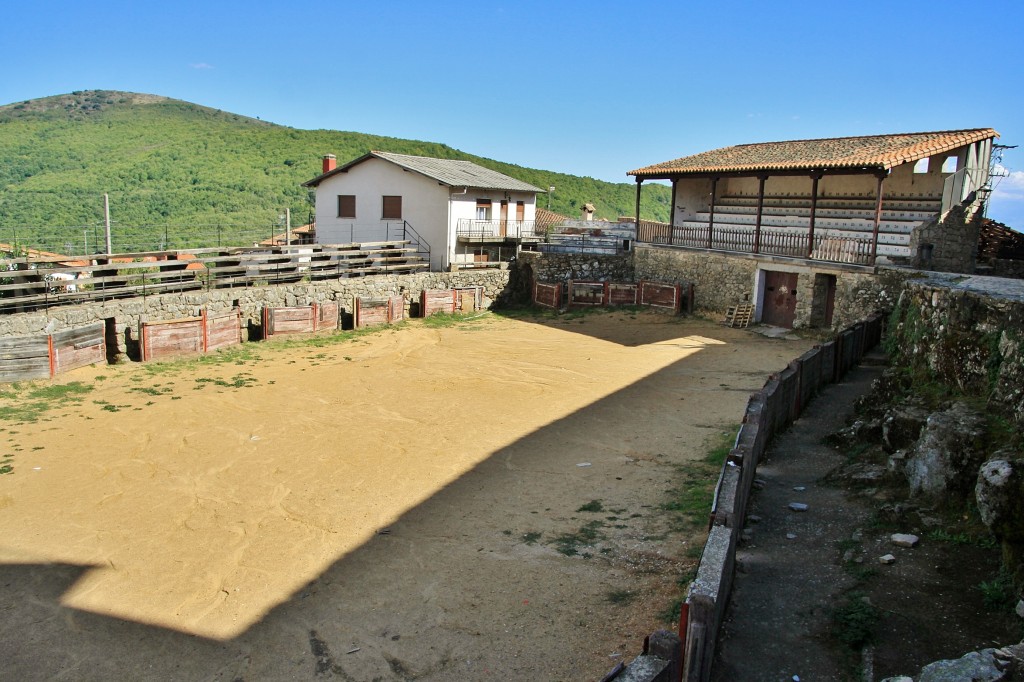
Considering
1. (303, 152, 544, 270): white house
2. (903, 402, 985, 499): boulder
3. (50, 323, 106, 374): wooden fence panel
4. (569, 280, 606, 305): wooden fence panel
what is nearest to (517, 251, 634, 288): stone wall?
(569, 280, 606, 305): wooden fence panel

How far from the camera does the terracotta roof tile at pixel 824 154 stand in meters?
22.8

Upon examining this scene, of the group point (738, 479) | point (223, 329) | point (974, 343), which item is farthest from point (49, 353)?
point (974, 343)

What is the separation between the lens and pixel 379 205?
34656 mm

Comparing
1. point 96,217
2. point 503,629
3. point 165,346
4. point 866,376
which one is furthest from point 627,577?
point 96,217

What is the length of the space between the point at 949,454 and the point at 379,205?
29.3 meters

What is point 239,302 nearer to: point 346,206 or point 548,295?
point 346,206

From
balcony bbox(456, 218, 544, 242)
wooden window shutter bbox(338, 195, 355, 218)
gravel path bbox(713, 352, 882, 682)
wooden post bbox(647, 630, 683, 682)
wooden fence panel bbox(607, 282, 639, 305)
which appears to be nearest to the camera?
wooden post bbox(647, 630, 683, 682)

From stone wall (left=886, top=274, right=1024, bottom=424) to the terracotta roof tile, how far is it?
33.8 feet

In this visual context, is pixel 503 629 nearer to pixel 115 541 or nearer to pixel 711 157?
pixel 115 541

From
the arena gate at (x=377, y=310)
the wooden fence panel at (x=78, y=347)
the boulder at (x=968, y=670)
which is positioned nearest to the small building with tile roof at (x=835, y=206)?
the arena gate at (x=377, y=310)

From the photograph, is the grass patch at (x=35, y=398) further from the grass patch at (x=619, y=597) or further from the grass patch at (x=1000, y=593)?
the grass patch at (x=1000, y=593)

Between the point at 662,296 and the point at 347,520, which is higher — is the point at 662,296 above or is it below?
above

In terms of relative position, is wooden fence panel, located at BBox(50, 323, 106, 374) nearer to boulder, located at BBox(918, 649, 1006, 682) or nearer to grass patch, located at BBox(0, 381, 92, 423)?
grass patch, located at BBox(0, 381, 92, 423)

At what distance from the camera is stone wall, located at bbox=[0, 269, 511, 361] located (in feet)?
65.4
